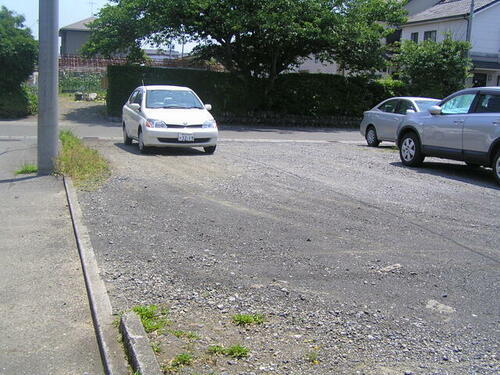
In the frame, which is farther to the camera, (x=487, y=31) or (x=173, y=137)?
(x=487, y=31)

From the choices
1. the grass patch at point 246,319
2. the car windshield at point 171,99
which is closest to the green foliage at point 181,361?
the grass patch at point 246,319

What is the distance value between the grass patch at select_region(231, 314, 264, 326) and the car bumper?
8951mm

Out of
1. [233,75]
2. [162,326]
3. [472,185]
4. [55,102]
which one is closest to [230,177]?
[55,102]

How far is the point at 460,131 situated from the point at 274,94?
17.2 m

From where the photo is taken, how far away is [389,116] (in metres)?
16.3

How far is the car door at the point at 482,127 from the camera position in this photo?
1027 cm

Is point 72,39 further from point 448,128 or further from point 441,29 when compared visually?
point 448,128

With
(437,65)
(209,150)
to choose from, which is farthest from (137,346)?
(437,65)

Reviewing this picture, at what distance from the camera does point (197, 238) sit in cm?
626

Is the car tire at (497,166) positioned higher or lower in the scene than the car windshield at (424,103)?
lower

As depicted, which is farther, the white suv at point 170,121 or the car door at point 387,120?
the car door at point 387,120

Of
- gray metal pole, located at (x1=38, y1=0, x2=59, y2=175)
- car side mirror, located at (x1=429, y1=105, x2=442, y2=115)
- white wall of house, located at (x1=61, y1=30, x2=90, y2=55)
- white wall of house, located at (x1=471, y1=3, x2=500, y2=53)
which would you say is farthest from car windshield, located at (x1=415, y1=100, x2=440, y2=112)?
white wall of house, located at (x1=61, y1=30, x2=90, y2=55)

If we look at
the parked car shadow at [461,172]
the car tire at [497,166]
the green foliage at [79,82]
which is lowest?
the parked car shadow at [461,172]

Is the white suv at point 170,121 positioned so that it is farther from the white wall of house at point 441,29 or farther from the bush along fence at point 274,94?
the white wall of house at point 441,29
